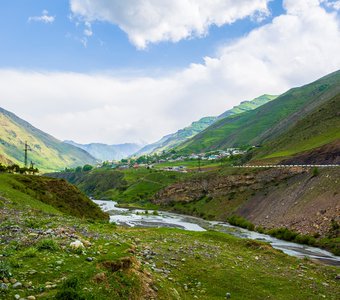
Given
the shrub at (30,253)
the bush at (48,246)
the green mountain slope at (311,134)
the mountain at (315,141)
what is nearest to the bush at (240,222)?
the mountain at (315,141)

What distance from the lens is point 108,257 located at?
62.0 ft

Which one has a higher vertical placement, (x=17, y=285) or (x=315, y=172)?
(x=315, y=172)

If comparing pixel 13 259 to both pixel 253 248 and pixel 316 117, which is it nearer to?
pixel 253 248

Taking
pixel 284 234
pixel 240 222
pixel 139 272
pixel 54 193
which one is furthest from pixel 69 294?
pixel 240 222

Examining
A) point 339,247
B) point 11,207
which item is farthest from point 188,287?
point 339,247

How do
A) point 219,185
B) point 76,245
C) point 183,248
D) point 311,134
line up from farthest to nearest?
point 311,134 < point 219,185 < point 183,248 < point 76,245

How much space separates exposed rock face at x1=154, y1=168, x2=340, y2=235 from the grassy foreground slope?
4355 cm

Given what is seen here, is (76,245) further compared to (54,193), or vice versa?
(54,193)

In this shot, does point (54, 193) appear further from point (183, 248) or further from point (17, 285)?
point (17, 285)

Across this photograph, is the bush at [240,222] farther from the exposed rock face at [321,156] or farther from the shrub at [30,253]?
the shrub at [30,253]

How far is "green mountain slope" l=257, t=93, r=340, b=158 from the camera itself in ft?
489

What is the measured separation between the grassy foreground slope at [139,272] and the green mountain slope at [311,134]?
12083cm

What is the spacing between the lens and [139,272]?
62.4 ft

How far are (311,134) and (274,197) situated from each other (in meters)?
76.1
